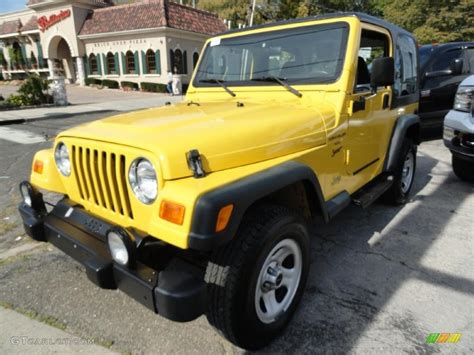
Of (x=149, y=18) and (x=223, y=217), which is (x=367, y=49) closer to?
(x=223, y=217)

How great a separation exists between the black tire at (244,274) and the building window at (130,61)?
26.0 meters

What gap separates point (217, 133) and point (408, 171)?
3.32m

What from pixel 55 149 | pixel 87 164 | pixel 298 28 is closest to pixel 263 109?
pixel 298 28

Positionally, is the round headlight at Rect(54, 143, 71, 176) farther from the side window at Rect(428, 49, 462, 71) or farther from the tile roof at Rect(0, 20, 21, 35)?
the tile roof at Rect(0, 20, 21, 35)

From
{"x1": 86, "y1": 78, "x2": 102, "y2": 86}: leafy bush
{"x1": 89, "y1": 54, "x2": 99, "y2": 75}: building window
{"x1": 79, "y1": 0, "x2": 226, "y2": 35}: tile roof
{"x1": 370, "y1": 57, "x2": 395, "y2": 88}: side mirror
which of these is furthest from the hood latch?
{"x1": 89, "y1": 54, "x2": 99, "y2": 75}: building window

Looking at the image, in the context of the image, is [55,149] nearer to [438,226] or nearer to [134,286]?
[134,286]

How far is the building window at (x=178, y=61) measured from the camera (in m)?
24.4

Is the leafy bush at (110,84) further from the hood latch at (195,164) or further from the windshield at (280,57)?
the hood latch at (195,164)

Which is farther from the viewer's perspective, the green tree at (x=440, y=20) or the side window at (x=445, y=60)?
the green tree at (x=440, y=20)

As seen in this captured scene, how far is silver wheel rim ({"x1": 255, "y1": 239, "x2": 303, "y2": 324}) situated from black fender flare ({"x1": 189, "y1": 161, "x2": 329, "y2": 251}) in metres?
0.40

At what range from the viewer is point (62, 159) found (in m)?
2.46

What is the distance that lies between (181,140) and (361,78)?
234 cm
